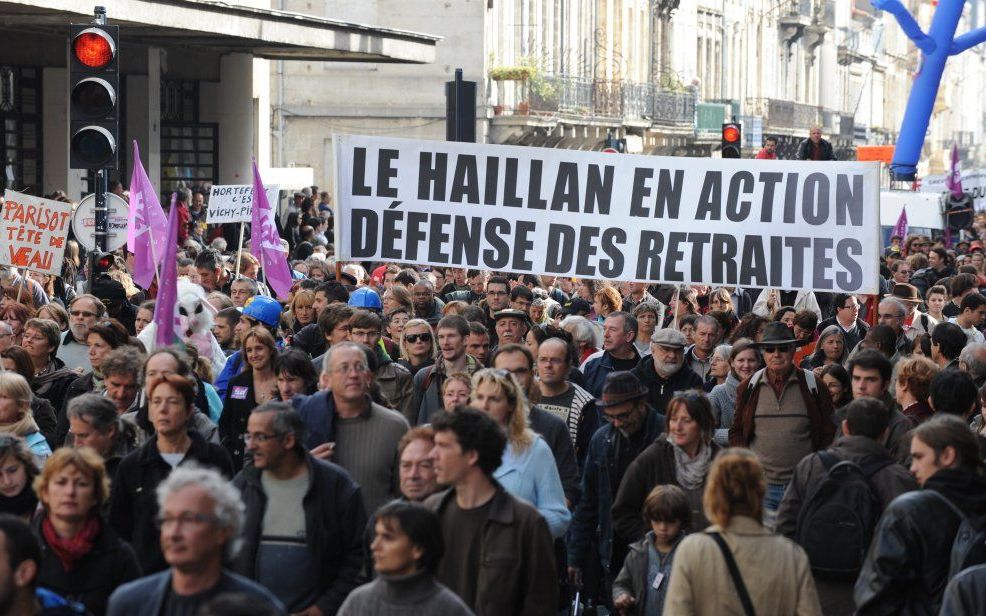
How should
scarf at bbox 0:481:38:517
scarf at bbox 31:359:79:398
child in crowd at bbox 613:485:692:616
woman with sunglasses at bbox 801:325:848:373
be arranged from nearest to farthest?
1. scarf at bbox 0:481:38:517
2. child in crowd at bbox 613:485:692:616
3. scarf at bbox 31:359:79:398
4. woman with sunglasses at bbox 801:325:848:373

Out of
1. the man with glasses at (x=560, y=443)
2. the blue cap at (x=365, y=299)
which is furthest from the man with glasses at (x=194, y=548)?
the blue cap at (x=365, y=299)

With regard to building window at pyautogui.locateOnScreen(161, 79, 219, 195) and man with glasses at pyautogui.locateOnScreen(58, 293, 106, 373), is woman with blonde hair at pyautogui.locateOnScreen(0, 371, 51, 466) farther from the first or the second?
building window at pyautogui.locateOnScreen(161, 79, 219, 195)

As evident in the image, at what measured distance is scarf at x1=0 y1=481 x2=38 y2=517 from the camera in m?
6.73

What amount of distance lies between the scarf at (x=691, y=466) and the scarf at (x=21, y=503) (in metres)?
2.69

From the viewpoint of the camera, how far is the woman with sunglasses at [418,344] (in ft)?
34.6

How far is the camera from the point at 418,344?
1056 centimetres

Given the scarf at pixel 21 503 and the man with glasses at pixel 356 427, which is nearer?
the scarf at pixel 21 503

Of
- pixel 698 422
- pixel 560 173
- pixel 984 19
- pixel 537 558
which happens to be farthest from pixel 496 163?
pixel 984 19

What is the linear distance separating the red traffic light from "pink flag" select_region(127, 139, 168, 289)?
275 cm

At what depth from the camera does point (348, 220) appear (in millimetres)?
12430

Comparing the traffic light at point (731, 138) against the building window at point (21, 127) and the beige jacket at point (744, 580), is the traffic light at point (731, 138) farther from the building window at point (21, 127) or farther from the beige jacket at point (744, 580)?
the beige jacket at point (744, 580)

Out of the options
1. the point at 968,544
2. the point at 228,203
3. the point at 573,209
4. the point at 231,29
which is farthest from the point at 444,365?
the point at 231,29

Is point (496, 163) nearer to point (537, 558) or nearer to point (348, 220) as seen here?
point (348, 220)

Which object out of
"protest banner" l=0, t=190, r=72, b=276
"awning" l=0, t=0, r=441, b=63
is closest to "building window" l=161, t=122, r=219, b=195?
"awning" l=0, t=0, r=441, b=63
